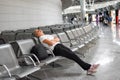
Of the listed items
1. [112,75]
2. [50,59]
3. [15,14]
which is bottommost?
[112,75]

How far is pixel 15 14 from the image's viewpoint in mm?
9953

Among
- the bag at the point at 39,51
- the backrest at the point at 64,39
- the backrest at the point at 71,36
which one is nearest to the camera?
the bag at the point at 39,51

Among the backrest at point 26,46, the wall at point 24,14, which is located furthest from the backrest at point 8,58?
the wall at point 24,14

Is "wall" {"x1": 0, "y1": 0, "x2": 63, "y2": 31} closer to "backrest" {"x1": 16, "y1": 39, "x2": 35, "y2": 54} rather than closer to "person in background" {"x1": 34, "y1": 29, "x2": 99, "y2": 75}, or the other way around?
"person in background" {"x1": 34, "y1": 29, "x2": 99, "y2": 75}

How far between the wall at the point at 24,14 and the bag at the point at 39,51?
4.42 metres

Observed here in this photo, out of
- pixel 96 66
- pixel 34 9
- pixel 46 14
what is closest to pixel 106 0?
pixel 46 14

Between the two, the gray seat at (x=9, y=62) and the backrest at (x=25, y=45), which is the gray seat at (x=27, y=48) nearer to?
the backrest at (x=25, y=45)

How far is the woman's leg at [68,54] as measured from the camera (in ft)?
15.5

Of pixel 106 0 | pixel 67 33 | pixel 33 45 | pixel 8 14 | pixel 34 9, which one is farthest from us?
pixel 106 0

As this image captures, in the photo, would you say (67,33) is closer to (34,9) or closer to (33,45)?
(33,45)

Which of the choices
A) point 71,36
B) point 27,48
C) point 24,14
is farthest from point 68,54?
point 24,14

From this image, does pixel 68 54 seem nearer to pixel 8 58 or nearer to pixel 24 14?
pixel 8 58

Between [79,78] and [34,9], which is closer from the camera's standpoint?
[79,78]

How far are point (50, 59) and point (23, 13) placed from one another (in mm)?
6767
